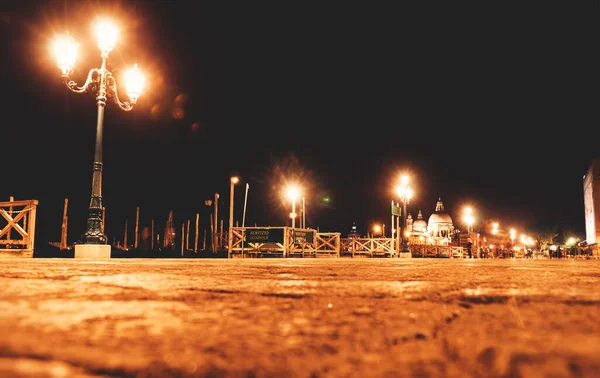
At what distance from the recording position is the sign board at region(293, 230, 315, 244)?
2052 centimetres

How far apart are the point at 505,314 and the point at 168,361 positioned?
29.6 inches

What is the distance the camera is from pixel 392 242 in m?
25.1

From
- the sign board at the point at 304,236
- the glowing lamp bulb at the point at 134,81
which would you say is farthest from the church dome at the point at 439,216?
the glowing lamp bulb at the point at 134,81

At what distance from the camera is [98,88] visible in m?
11.1

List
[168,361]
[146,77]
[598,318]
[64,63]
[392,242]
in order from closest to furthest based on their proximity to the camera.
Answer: [168,361] → [598,318] → [64,63] → [146,77] → [392,242]

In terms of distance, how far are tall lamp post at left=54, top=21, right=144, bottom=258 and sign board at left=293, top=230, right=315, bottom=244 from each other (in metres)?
10.9

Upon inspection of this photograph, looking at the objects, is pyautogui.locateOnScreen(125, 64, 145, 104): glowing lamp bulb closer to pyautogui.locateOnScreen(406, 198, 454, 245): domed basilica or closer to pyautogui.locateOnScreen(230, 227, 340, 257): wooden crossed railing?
pyautogui.locateOnScreen(230, 227, 340, 257): wooden crossed railing

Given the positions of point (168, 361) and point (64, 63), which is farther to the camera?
point (64, 63)

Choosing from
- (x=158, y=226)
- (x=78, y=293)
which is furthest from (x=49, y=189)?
(x=78, y=293)

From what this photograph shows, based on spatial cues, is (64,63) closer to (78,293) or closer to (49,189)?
(78,293)

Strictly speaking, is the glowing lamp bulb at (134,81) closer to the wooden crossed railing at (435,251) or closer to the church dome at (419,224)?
the wooden crossed railing at (435,251)

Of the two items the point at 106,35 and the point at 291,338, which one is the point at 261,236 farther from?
the point at 291,338

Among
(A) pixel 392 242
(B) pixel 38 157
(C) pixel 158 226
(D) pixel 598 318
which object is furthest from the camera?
(C) pixel 158 226

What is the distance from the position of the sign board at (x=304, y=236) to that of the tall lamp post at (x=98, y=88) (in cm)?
1089
